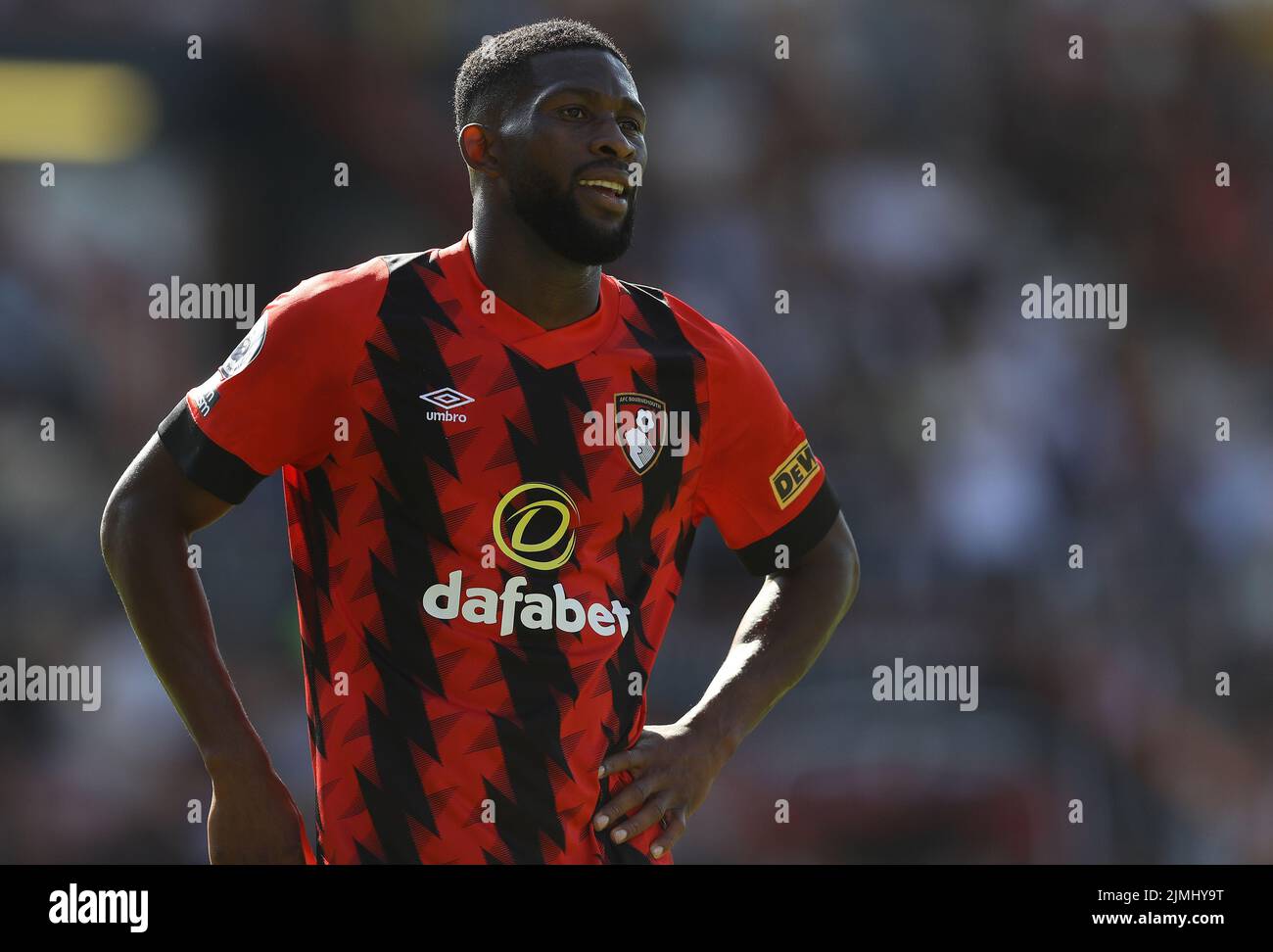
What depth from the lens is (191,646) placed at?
8.62ft

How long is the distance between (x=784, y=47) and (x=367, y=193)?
235cm

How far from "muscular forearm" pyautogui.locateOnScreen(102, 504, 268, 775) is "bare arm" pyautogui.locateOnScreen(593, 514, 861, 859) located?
71 centimetres

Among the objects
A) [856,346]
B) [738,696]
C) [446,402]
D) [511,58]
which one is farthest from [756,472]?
[856,346]

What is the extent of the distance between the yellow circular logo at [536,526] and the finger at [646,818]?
0.49 m

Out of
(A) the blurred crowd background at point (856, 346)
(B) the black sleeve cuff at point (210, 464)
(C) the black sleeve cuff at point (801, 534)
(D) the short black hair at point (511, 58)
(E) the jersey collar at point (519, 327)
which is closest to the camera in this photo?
(B) the black sleeve cuff at point (210, 464)

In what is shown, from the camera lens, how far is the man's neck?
2.96 meters

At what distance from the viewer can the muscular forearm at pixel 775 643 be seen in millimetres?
3070

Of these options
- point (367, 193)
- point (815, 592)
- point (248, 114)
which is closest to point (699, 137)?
point (367, 193)

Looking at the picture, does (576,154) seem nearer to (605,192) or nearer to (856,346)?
(605,192)

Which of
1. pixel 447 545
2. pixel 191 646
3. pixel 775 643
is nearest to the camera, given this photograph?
pixel 191 646

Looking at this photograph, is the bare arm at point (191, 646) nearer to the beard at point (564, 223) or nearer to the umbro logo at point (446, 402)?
the umbro logo at point (446, 402)

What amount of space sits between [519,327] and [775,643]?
856 mm

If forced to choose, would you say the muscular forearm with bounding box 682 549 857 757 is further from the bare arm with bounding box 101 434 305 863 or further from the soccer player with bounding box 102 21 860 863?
the bare arm with bounding box 101 434 305 863

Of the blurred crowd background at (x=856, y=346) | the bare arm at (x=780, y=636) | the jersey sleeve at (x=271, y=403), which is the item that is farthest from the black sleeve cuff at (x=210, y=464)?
the blurred crowd background at (x=856, y=346)
